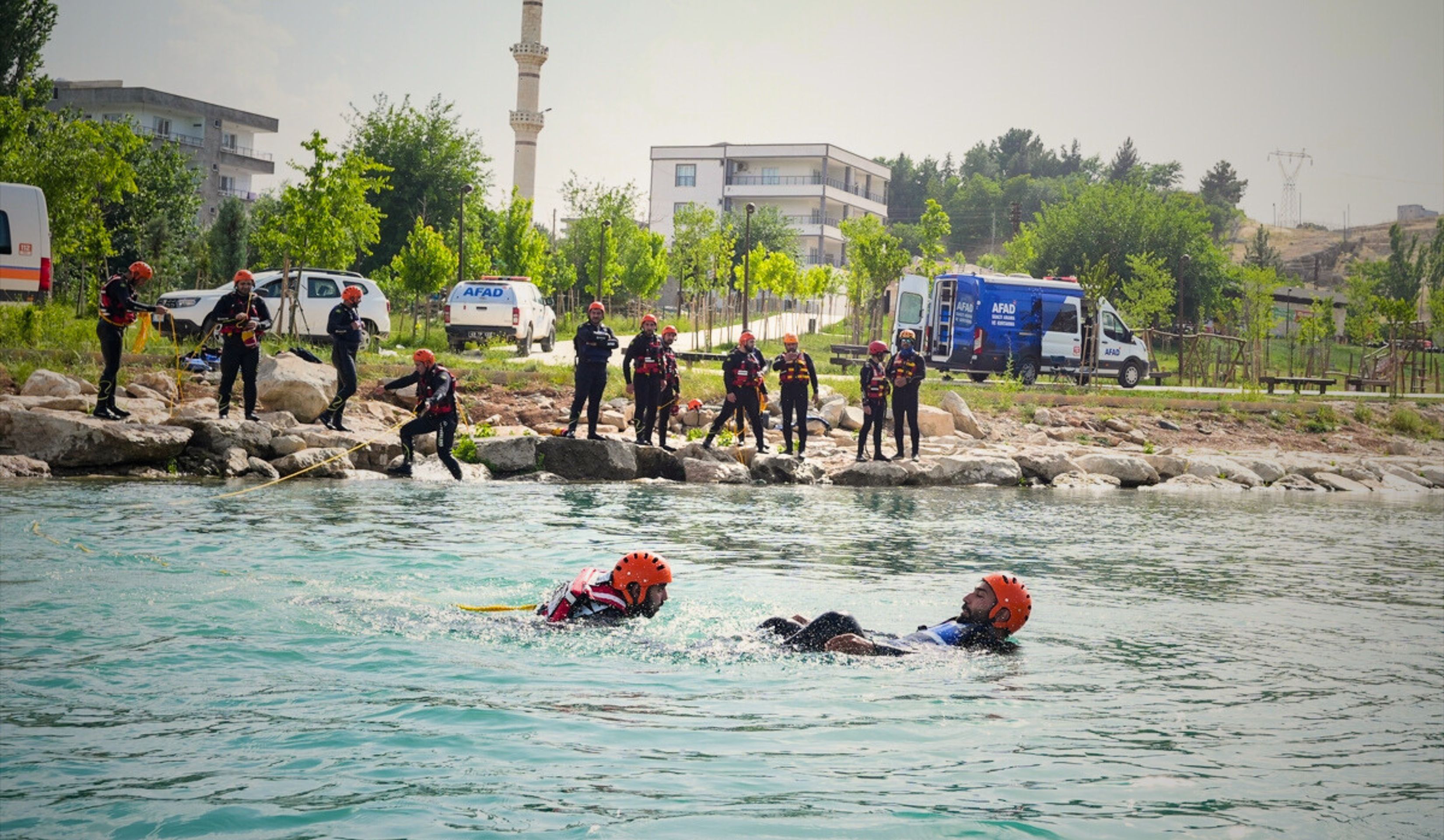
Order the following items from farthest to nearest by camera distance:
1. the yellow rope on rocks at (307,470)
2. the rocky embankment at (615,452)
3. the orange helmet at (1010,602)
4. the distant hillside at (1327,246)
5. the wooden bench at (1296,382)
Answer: the distant hillside at (1327,246)
the wooden bench at (1296,382)
the rocky embankment at (615,452)
the yellow rope on rocks at (307,470)
the orange helmet at (1010,602)

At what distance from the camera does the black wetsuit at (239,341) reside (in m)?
15.9

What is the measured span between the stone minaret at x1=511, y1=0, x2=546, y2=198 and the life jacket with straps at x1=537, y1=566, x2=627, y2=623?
47.1 meters

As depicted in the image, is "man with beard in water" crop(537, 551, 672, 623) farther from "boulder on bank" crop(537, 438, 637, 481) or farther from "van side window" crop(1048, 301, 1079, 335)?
"van side window" crop(1048, 301, 1079, 335)

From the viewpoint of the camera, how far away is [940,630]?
7.98m

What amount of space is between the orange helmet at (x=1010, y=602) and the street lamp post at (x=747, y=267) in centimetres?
1771

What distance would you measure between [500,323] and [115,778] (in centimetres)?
2449

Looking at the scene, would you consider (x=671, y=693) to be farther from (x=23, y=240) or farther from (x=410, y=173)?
(x=410, y=173)

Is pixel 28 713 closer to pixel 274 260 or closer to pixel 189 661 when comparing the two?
pixel 189 661

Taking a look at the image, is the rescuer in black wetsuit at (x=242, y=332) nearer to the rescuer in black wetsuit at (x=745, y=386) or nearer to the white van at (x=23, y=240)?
the white van at (x=23, y=240)

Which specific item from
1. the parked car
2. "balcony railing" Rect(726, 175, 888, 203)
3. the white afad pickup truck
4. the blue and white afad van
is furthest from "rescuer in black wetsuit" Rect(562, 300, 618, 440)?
"balcony railing" Rect(726, 175, 888, 203)

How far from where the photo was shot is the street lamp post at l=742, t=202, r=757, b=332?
35.1 metres

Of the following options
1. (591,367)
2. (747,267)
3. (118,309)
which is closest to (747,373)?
(591,367)

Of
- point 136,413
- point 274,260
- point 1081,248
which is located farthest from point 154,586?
point 1081,248

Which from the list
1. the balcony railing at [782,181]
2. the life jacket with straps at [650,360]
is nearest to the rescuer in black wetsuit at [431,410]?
the life jacket with straps at [650,360]
